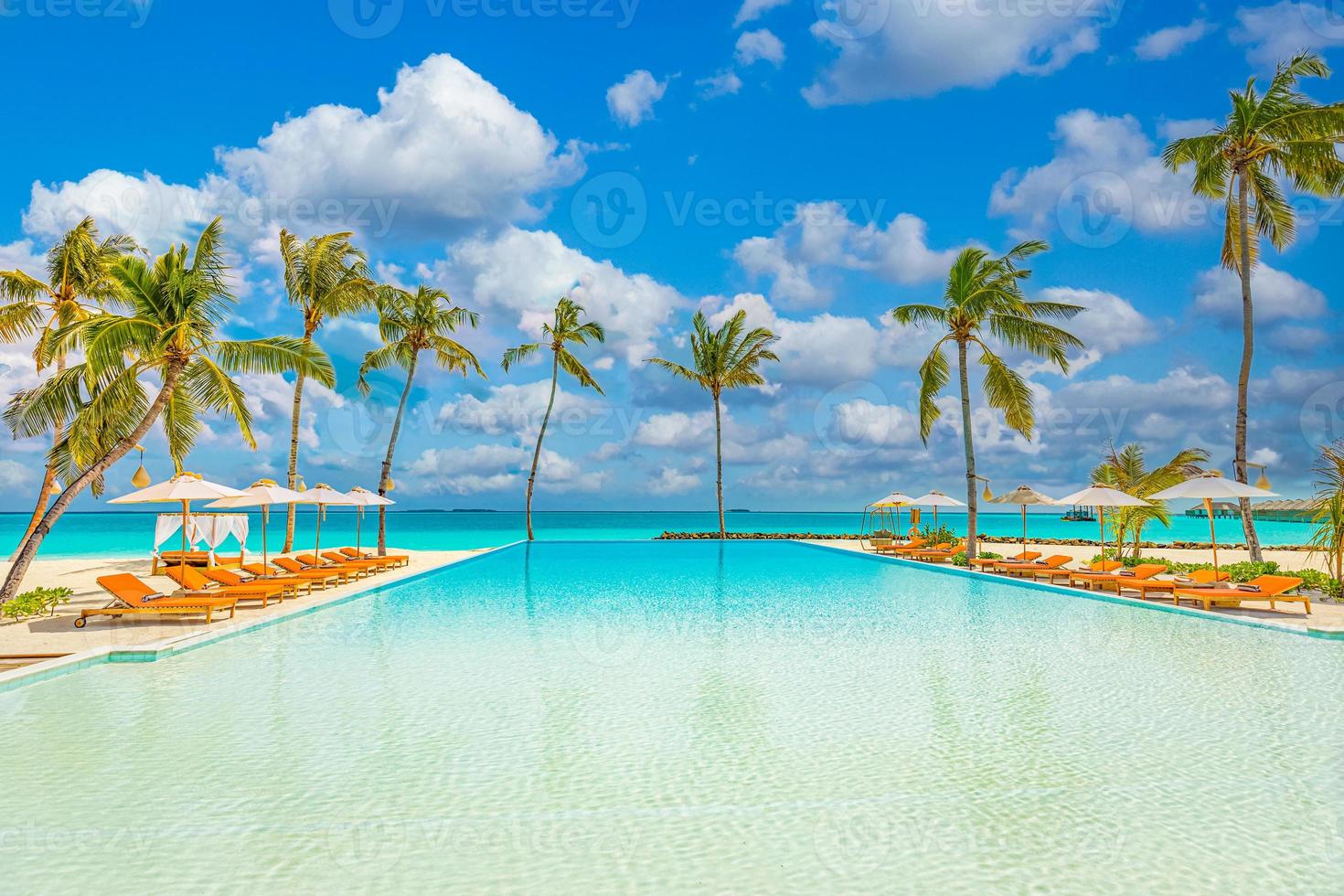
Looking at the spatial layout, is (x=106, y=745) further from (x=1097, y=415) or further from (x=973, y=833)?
(x=1097, y=415)

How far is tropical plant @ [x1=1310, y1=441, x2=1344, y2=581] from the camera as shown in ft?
37.6

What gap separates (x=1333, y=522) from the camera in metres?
11.6

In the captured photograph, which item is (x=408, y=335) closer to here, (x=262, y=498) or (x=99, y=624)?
(x=262, y=498)

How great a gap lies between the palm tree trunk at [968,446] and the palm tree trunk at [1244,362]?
501 cm

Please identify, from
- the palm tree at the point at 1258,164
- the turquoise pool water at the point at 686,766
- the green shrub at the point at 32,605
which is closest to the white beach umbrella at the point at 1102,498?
the palm tree at the point at 1258,164

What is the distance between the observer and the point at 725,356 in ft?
94.5

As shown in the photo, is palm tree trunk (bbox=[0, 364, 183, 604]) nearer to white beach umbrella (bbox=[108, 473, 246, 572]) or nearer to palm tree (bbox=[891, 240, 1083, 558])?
white beach umbrella (bbox=[108, 473, 246, 572])

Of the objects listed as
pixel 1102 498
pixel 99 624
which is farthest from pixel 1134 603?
pixel 99 624

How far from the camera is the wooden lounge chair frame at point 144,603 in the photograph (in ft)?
29.5

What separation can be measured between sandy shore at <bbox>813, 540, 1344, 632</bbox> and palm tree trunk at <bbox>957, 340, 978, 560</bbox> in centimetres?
268

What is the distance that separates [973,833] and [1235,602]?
9.77 metres

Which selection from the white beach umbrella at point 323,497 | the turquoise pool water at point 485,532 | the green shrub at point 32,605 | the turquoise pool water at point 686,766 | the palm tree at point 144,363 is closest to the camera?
the turquoise pool water at point 686,766

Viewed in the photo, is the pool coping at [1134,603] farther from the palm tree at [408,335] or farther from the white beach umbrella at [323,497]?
the palm tree at [408,335]

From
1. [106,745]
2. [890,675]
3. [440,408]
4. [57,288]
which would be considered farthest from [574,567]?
[440,408]
